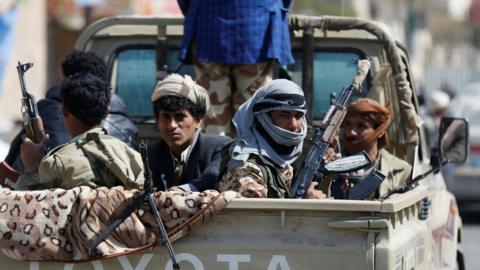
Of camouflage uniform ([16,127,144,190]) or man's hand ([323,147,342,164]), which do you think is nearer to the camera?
camouflage uniform ([16,127,144,190])

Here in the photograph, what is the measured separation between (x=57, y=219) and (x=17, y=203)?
0.57ft

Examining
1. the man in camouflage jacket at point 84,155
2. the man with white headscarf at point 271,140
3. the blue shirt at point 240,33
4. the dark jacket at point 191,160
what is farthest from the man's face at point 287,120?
the blue shirt at point 240,33

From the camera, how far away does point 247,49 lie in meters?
7.19


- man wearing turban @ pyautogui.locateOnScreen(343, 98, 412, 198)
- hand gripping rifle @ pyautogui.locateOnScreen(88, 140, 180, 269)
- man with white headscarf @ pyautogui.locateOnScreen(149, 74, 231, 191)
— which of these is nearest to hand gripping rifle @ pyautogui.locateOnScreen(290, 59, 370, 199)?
man with white headscarf @ pyautogui.locateOnScreen(149, 74, 231, 191)

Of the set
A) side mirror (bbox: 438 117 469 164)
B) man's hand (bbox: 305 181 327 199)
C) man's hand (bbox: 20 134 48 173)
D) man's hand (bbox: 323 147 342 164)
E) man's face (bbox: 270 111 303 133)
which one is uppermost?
man's face (bbox: 270 111 303 133)

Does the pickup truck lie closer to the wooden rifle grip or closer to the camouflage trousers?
the camouflage trousers

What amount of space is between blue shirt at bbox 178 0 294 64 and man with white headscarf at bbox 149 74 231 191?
3.06 ft

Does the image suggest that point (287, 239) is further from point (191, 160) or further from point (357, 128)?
point (357, 128)

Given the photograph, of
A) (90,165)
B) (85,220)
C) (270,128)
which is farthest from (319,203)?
(90,165)

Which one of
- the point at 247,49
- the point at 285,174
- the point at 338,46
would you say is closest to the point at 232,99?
Result: the point at 247,49

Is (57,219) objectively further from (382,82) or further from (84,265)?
(382,82)

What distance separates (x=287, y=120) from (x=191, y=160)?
76cm

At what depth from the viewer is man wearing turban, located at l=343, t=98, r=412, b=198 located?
6.97 meters

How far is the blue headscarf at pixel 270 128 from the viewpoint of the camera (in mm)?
5652
